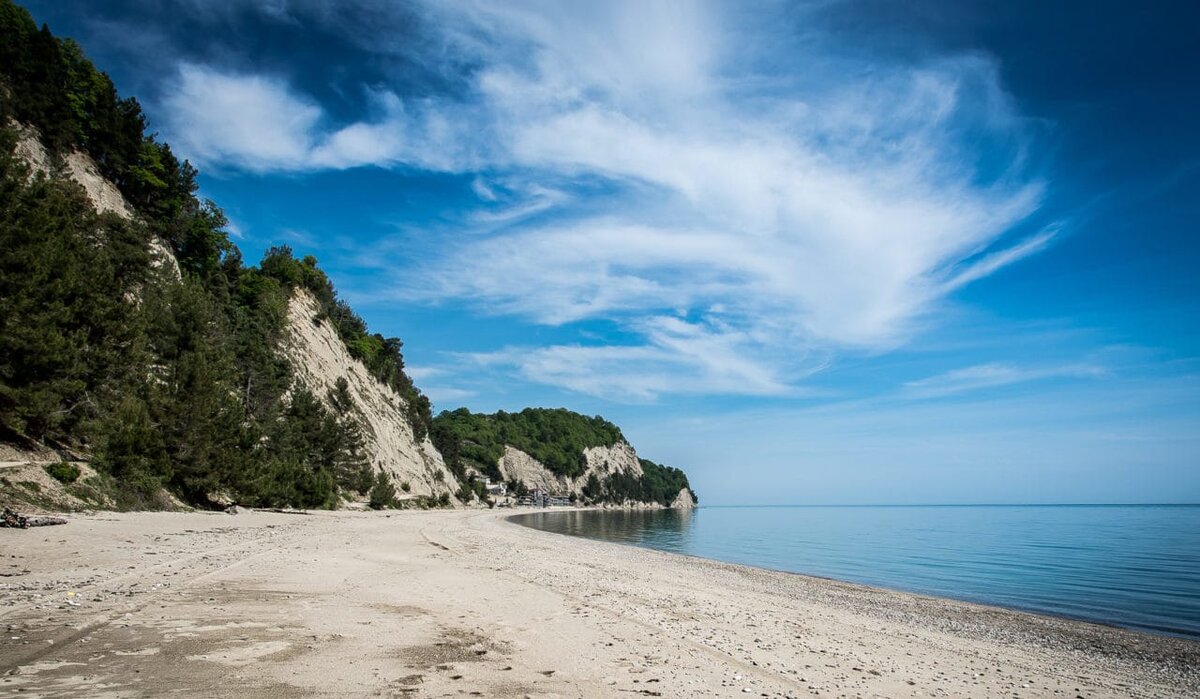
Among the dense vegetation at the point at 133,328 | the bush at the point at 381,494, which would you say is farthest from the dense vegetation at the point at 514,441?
the dense vegetation at the point at 133,328

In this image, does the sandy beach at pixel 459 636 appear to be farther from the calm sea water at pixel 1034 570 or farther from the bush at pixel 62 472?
the calm sea water at pixel 1034 570

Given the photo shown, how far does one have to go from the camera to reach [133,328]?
80.7ft

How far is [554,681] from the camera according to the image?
21.2ft

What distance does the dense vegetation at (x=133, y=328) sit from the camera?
64.7 ft

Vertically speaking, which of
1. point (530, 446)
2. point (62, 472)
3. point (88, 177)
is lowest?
point (62, 472)

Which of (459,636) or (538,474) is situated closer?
(459,636)

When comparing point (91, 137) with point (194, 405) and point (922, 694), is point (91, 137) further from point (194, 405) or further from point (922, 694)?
point (922, 694)

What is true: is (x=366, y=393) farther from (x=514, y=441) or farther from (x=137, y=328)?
(x=514, y=441)

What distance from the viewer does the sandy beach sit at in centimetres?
595

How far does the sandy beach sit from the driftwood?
53cm

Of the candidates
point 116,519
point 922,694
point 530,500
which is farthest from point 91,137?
point 530,500

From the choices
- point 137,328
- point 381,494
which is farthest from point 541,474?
point 137,328

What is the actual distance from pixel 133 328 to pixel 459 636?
25119mm

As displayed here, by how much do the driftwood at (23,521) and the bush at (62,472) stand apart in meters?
5.78
